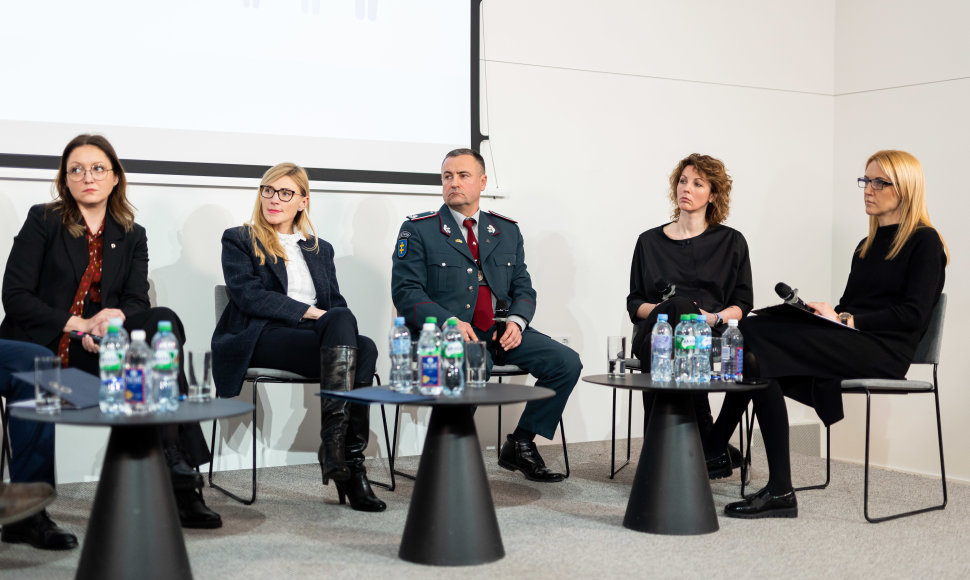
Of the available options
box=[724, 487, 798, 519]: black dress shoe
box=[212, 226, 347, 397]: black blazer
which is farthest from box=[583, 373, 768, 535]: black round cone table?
box=[212, 226, 347, 397]: black blazer

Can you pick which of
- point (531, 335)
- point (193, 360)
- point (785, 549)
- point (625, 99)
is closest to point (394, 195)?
point (531, 335)

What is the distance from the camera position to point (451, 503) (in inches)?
97.6

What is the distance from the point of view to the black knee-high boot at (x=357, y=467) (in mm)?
3160

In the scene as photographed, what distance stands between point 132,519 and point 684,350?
5.68ft

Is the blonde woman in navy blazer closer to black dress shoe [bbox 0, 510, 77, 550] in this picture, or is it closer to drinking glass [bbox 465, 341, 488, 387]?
drinking glass [bbox 465, 341, 488, 387]

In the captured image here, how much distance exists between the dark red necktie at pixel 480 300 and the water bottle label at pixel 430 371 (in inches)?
54.0

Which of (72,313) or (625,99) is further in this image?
(625,99)

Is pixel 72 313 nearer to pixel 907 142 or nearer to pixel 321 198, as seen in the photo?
pixel 321 198

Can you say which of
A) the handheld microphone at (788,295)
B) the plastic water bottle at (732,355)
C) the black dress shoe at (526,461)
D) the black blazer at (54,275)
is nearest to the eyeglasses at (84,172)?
the black blazer at (54,275)

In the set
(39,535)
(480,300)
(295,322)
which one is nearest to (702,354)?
(480,300)

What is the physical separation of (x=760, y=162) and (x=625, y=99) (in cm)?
92

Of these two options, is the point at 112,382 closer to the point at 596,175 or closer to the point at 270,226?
the point at 270,226

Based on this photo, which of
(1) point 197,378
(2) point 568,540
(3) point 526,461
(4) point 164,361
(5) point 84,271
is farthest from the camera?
(3) point 526,461

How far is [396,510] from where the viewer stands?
3.17m
